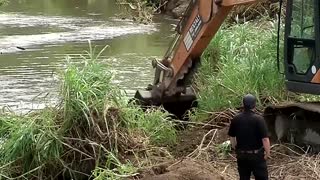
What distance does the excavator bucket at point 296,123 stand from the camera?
7.61 m

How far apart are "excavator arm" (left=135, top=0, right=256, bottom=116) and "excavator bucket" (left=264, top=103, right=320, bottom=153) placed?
1448 millimetres

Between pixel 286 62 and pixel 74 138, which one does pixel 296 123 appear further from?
pixel 74 138

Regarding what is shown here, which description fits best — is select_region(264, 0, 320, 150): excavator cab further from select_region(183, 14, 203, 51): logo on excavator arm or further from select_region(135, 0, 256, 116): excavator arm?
select_region(183, 14, 203, 51): logo on excavator arm

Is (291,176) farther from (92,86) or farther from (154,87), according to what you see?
(154,87)

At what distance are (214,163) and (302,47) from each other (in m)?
1.54

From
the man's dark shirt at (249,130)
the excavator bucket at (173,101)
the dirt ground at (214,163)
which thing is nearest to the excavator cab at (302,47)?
the dirt ground at (214,163)

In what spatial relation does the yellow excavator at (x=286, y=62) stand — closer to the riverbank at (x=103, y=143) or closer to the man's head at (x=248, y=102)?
the riverbank at (x=103, y=143)

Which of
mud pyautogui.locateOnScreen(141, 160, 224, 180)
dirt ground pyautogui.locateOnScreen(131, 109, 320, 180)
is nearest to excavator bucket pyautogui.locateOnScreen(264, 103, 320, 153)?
dirt ground pyautogui.locateOnScreen(131, 109, 320, 180)

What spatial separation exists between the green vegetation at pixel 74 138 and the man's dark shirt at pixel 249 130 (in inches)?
66.2

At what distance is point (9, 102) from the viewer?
1285 centimetres

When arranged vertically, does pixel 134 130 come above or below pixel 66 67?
below

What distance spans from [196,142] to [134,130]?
0.84 meters

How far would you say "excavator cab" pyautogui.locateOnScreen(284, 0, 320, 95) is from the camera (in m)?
7.34

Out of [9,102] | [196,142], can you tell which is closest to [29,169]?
[196,142]
